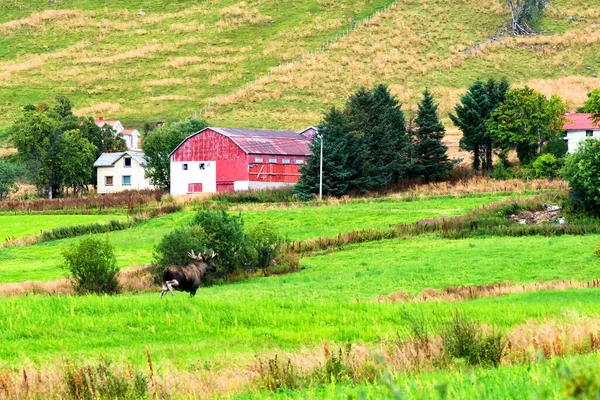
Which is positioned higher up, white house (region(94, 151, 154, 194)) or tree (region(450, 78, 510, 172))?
tree (region(450, 78, 510, 172))

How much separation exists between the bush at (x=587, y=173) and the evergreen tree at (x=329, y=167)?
25.4 metres

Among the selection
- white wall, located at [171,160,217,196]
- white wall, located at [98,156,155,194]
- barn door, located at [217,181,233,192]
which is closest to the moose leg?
barn door, located at [217,181,233,192]

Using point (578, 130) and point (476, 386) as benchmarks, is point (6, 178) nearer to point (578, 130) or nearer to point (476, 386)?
point (578, 130)

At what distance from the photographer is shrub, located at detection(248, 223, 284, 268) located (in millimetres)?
45406

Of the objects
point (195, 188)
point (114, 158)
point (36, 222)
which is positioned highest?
point (114, 158)

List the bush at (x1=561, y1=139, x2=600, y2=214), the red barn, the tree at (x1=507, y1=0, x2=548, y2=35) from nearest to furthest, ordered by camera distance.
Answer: the bush at (x1=561, y1=139, x2=600, y2=214)
the red barn
the tree at (x1=507, y1=0, x2=548, y2=35)

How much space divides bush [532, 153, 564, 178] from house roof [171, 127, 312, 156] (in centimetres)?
2651

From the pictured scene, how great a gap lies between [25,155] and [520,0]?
83507mm

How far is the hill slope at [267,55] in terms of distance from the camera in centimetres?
12306

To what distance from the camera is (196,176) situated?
92.4 metres

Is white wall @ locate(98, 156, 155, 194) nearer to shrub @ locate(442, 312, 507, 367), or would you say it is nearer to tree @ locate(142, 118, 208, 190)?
tree @ locate(142, 118, 208, 190)

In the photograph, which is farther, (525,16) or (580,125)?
(525,16)

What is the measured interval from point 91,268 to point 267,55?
108 metres

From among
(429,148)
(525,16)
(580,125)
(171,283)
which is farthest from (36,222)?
(525,16)
